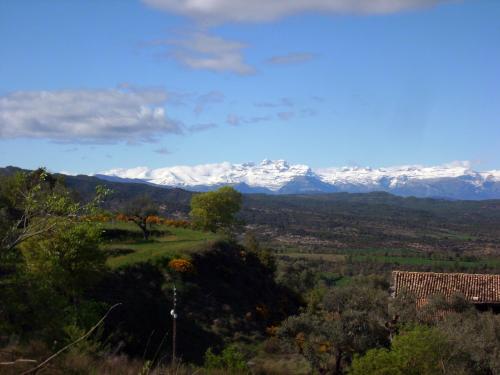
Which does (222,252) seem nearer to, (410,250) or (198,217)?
(198,217)

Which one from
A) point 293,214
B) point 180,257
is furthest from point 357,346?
point 293,214

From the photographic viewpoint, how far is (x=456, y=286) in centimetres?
3747

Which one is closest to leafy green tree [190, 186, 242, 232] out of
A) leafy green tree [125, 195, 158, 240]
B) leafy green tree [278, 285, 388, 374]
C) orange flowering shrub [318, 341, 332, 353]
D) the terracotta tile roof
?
leafy green tree [125, 195, 158, 240]

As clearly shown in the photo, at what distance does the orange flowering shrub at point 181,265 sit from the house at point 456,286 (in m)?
12.9

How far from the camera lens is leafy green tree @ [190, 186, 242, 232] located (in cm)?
5369

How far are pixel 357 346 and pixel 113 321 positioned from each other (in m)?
13.2

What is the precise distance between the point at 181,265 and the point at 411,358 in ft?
72.8

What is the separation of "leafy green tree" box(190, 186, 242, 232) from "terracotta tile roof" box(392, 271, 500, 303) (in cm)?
1992

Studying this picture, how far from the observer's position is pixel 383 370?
1398cm

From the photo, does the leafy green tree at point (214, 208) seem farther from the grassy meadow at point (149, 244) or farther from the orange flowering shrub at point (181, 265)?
the orange flowering shrub at point (181, 265)

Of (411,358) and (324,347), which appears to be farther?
(324,347)

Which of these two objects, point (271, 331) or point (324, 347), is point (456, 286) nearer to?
point (271, 331)

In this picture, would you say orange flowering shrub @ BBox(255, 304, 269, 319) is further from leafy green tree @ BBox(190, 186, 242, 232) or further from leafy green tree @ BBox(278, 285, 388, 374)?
leafy green tree @ BBox(190, 186, 242, 232)

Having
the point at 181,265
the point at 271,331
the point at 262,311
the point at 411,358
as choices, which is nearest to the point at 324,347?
the point at 411,358
